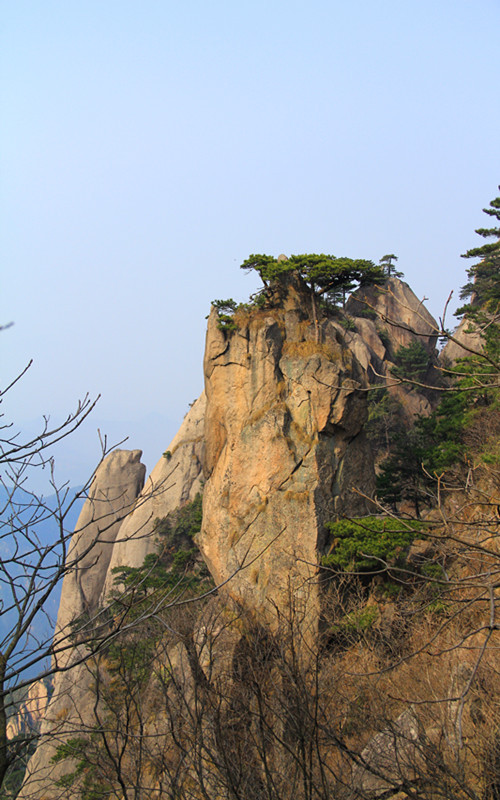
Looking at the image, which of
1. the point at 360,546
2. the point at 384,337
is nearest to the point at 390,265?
the point at 384,337

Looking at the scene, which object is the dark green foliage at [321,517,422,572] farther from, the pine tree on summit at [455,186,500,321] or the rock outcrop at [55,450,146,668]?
the rock outcrop at [55,450,146,668]

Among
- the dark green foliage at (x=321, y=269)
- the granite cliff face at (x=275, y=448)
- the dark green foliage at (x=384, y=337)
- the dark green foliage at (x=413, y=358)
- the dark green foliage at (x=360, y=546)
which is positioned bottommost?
the dark green foliage at (x=360, y=546)

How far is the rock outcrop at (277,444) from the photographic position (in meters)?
17.8

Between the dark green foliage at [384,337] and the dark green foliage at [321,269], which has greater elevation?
the dark green foliage at [384,337]

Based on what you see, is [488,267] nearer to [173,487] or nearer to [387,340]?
[387,340]

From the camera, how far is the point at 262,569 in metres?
18.0

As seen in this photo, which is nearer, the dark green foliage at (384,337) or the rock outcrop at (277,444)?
the rock outcrop at (277,444)

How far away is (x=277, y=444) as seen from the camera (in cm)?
1864

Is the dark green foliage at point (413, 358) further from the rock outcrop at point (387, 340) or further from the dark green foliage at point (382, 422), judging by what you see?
the dark green foliage at point (382, 422)

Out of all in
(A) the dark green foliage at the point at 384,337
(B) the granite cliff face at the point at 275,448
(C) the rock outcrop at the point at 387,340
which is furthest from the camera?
(A) the dark green foliage at the point at 384,337

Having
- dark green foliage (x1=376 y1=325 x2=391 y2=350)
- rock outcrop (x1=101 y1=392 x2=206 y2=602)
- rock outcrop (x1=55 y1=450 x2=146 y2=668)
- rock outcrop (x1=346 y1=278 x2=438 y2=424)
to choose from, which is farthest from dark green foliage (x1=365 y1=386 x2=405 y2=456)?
rock outcrop (x1=55 y1=450 x2=146 y2=668)

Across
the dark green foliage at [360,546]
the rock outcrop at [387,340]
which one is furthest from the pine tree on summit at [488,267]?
the dark green foliage at [360,546]

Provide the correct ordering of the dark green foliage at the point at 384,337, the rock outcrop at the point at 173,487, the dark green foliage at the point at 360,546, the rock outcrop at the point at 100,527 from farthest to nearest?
the dark green foliage at the point at 384,337, the rock outcrop at the point at 100,527, the rock outcrop at the point at 173,487, the dark green foliage at the point at 360,546

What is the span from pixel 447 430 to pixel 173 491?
14686mm
